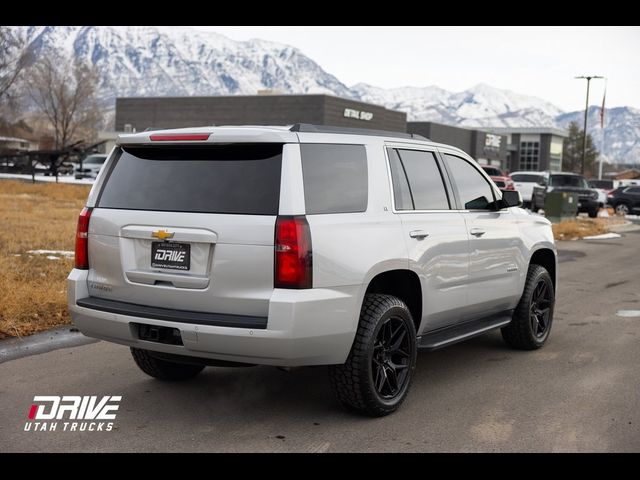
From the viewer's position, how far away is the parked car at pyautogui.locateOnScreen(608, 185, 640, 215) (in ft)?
123

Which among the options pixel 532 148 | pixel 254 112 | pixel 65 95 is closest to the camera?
pixel 254 112

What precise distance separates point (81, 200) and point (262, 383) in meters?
22.6

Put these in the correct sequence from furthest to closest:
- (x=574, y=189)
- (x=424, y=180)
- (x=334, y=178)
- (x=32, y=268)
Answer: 1. (x=574, y=189)
2. (x=32, y=268)
3. (x=424, y=180)
4. (x=334, y=178)

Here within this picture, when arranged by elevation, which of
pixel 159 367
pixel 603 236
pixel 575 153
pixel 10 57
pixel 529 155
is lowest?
pixel 603 236

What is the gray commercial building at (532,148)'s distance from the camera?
104m

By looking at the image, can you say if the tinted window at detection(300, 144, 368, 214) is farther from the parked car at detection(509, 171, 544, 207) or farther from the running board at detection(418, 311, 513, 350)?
the parked car at detection(509, 171, 544, 207)

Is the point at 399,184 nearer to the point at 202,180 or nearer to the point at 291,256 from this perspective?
the point at 291,256

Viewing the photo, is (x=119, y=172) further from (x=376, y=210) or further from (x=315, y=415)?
(x=315, y=415)

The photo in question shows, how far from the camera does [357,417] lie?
17.2 ft

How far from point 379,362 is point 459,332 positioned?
1.15 metres

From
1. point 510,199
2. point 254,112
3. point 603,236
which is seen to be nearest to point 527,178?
point 603,236
